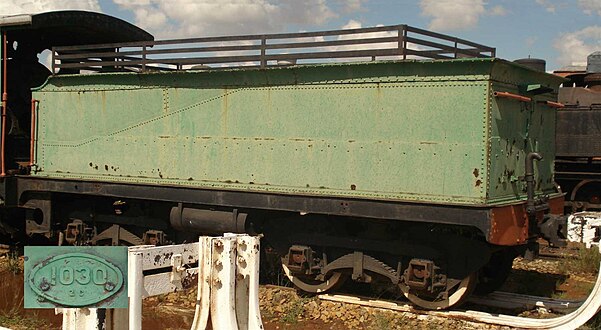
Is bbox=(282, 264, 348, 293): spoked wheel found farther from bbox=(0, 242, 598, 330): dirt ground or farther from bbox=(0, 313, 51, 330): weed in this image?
bbox=(0, 313, 51, 330): weed

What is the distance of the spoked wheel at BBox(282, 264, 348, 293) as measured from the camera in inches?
306

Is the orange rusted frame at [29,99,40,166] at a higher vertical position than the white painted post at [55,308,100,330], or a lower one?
higher

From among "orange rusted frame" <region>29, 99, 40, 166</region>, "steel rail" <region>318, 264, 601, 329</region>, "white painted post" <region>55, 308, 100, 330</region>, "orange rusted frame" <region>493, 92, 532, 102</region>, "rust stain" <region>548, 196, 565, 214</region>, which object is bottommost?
"steel rail" <region>318, 264, 601, 329</region>

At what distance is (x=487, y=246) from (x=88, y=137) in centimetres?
564

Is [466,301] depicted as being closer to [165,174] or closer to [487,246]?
[487,246]

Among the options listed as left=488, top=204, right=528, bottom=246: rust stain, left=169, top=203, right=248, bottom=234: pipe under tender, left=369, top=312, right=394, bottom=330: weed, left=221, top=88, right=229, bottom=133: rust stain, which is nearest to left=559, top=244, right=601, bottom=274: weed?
left=488, top=204, right=528, bottom=246: rust stain

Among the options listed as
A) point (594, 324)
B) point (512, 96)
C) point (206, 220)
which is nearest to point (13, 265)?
point (206, 220)

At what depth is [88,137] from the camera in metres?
9.11

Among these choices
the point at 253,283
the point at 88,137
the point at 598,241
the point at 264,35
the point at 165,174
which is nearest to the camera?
the point at 253,283

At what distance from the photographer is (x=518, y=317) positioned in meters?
7.01

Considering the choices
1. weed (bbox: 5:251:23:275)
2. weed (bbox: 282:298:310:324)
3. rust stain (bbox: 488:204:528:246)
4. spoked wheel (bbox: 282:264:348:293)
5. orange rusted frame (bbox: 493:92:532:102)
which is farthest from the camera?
weed (bbox: 5:251:23:275)

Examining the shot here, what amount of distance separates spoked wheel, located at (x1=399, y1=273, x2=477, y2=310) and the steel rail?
0.09m

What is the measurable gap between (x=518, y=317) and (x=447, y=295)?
2.58 feet

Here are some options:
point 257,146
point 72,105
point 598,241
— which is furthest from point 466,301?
point 72,105
